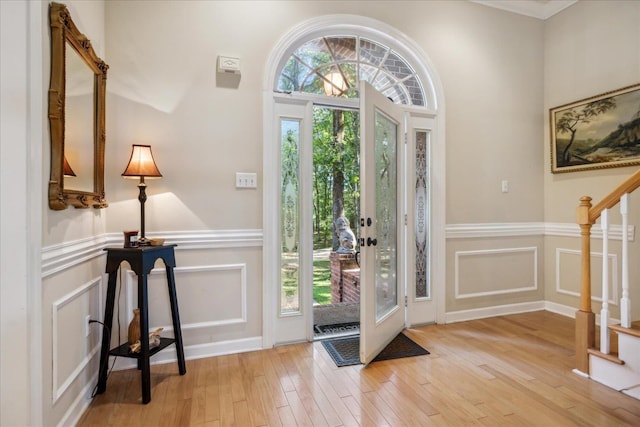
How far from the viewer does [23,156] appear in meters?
1.31

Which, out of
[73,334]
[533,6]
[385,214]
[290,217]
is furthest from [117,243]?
[533,6]

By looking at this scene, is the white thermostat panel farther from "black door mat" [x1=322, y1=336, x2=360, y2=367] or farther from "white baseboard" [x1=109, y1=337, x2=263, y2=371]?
"black door mat" [x1=322, y1=336, x2=360, y2=367]

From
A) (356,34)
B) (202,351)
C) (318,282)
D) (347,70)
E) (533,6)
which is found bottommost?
(318,282)

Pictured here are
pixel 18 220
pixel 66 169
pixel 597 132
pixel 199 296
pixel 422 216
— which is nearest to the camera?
pixel 18 220

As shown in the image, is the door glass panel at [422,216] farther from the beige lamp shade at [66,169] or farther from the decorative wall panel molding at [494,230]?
the beige lamp shade at [66,169]

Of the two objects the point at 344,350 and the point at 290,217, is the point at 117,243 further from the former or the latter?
the point at 344,350

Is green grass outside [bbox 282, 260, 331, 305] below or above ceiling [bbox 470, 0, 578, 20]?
below

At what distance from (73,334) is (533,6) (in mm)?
4654

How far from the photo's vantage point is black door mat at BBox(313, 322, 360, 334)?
9.96 ft

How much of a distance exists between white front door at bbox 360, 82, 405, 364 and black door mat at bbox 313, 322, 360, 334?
1.46 ft

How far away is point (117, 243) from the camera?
227cm

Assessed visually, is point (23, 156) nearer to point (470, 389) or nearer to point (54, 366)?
point (54, 366)

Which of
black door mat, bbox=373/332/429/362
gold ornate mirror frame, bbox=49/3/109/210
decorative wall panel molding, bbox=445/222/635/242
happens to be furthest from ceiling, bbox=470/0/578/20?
gold ornate mirror frame, bbox=49/3/109/210

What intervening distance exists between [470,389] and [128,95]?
9.44ft
